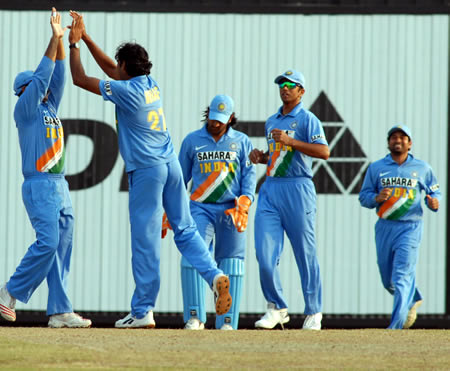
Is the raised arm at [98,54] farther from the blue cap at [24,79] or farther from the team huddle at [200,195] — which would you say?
the blue cap at [24,79]

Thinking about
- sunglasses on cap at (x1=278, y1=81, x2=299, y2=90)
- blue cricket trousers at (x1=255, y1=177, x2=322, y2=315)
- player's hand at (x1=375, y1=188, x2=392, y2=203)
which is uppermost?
sunglasses on cap at (x1=278, y1=81, x2=299, y2=90)

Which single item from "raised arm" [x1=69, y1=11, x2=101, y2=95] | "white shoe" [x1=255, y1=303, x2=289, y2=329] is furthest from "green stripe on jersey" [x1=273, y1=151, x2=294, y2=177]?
"raised arm" [x1=69, y1=11, x2=101, y2=95]

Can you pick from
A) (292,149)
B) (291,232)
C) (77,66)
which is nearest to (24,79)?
(77,66)

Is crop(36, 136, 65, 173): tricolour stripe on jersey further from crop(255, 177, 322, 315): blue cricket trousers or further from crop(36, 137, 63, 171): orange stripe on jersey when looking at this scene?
crop(255, 177, 322, 315): blue cricket trousers

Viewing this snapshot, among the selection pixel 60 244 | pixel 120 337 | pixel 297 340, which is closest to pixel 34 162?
pixel 60 244

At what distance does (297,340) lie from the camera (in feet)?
26.8

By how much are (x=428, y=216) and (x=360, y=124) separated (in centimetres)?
157

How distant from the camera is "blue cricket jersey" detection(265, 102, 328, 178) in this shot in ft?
32.1

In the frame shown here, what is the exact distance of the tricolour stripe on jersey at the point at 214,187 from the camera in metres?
10.2

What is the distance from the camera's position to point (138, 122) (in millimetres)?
8469

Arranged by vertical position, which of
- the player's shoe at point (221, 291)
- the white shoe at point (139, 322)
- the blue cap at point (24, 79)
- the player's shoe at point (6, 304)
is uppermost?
the blue cap at point (24, 79)

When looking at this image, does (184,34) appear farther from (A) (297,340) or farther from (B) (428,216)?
(A) (297,340)

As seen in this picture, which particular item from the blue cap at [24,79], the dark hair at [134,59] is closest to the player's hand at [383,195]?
the dark hair at [134,59]

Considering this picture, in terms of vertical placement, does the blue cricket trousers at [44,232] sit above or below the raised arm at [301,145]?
below
